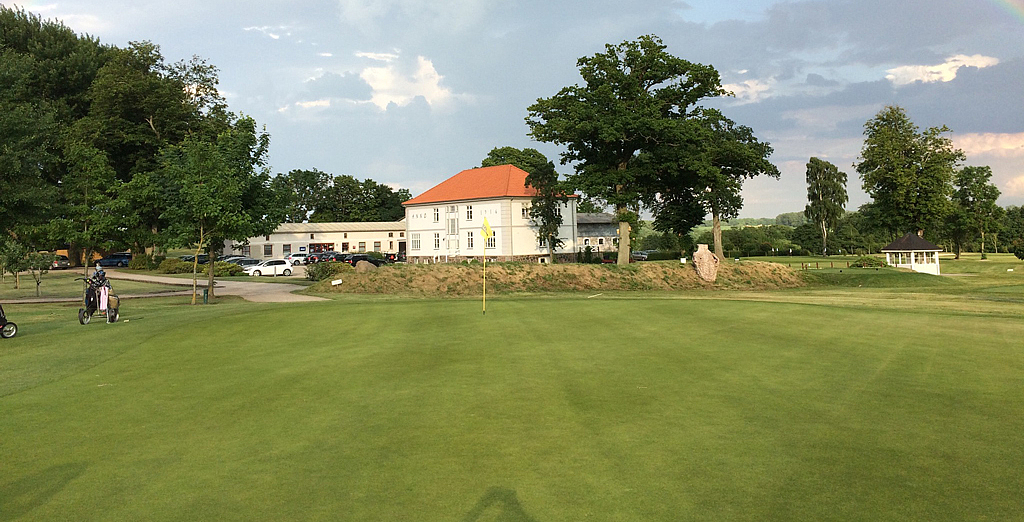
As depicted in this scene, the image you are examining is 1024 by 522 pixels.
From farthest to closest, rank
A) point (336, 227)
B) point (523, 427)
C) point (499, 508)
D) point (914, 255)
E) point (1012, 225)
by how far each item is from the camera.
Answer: point (1012, 225)
point (336, 227)
point (914, 255)
point (523, 427)
point (499, 508)

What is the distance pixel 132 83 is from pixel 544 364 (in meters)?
64.9

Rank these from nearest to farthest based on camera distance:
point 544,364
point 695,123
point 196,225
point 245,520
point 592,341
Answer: point 245,520 < point 544,364 < point 592,341 < point 196,225 < point 695,123

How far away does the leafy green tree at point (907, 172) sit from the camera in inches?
2467

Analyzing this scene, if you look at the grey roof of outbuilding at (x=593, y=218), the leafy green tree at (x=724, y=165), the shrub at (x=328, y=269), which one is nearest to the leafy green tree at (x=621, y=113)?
the leafy green tree at (x=724, y=165)

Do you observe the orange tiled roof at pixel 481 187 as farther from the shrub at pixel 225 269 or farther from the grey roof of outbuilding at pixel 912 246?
the grey roof of outbuilding at pixel 912 246

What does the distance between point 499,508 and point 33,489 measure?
4.55m

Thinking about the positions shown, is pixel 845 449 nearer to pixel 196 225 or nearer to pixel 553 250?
pixel 196 225

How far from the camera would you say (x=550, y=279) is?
39.5 metres

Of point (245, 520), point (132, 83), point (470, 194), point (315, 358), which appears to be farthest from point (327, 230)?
point (245, 520)

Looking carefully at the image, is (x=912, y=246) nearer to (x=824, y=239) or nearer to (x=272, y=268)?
(x=824, y=239)

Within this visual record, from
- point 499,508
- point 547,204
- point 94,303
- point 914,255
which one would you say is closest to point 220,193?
point 94,303

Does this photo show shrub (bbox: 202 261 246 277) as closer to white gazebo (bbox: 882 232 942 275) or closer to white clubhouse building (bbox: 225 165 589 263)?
white clubhouse building (bbox: 225 165 589 263)

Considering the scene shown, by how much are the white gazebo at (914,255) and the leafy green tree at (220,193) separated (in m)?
49.2

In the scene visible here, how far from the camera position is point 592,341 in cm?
1417
